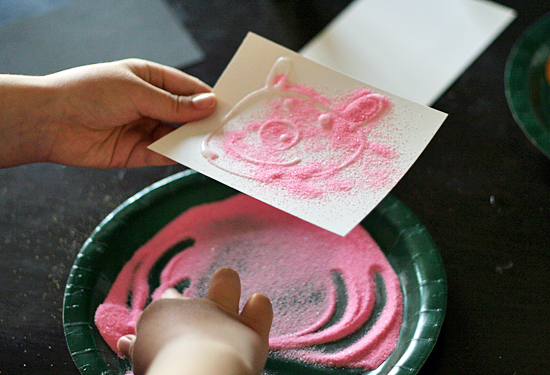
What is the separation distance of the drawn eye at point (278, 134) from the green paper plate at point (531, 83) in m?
0.28

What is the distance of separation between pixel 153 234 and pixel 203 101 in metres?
0.17

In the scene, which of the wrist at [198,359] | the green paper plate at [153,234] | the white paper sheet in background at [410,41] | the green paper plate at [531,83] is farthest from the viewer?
the white paper sheet in background at [410,41]

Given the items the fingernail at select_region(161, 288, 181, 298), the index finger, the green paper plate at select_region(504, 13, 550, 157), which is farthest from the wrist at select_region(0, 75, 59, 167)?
the green paper plate at select_region(504, 13, 550, 157)

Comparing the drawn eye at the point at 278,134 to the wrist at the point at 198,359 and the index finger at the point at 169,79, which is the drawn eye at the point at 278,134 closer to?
the index finger at the point at 169,79

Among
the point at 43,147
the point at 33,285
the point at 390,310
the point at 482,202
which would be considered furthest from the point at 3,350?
the point at 482,202

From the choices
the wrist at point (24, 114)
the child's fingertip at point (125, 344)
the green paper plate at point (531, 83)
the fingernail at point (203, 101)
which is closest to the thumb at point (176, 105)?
the fingernail at point (203, 101)

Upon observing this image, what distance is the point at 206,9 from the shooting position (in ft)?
2.86

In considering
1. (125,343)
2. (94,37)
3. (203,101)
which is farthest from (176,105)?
(94,37)

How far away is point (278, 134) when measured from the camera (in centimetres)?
54

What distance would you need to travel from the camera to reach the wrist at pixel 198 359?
370 mm

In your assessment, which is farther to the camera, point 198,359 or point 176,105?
point 176,105

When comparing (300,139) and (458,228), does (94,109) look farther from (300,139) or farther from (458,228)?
(458,228)

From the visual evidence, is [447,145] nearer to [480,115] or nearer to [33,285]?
[480,115]

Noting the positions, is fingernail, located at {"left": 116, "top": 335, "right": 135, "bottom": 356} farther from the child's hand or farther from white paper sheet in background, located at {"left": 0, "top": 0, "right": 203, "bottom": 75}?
white paper sheet in background, located at {"left": 0, "top": 0, "right": 203, "bottom": 75}
